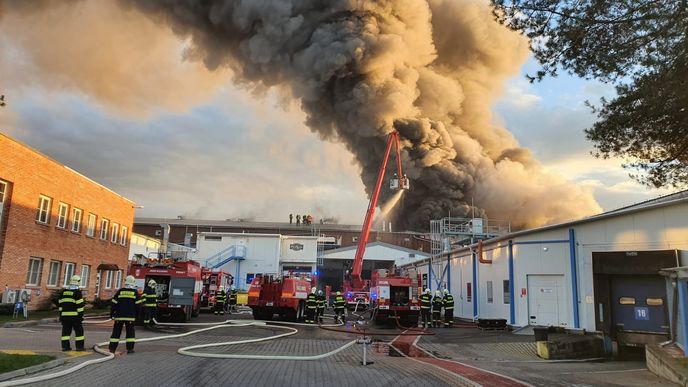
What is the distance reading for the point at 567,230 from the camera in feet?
50.6

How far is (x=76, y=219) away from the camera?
22.6 metres

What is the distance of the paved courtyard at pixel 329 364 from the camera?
7180mm

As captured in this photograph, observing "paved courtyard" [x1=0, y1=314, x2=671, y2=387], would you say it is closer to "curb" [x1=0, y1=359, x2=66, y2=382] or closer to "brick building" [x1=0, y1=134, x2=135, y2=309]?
"curb" [x1=0, y1=359, x2=66, y2=382]

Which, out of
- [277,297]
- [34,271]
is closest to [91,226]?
[34,271]

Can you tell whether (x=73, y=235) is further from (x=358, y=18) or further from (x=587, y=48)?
Answer: (x=587, y=48)

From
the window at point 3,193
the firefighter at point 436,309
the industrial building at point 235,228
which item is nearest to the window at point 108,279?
the window at point 3,193

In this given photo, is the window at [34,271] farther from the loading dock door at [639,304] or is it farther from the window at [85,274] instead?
the loading dock door at [639,304]

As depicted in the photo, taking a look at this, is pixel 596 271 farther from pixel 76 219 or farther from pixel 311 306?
pixel 76 219

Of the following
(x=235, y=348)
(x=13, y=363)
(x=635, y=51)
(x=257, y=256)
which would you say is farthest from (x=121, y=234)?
(x=635, y=51)

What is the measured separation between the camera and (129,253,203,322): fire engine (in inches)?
651

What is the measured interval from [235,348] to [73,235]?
1471cm

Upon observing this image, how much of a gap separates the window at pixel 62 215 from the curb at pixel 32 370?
14907 millimetres

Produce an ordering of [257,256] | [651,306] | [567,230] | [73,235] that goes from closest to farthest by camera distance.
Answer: [651,306]
[567,230]
[73,235]
[257,256]

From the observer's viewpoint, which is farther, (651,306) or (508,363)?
(651,306)
